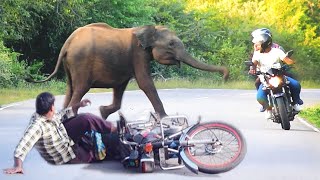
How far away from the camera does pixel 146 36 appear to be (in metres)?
14.7

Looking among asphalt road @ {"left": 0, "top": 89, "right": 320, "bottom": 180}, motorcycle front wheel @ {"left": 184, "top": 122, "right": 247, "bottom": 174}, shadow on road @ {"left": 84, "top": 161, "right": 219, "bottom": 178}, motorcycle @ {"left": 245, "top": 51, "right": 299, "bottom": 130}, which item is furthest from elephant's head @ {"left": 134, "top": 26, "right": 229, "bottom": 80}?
motorcycle front wheel @ {"left": 184, "top": 122, "right": 247, "bottom": 174}

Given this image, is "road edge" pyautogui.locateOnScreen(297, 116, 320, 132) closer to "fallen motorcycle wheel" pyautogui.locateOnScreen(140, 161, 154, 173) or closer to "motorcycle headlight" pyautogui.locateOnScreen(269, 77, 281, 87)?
"motorcycle headlight" pyautogui.locateOnScreen(269, 77, 281, 87)

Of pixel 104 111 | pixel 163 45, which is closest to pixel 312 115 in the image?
pixel 163 45

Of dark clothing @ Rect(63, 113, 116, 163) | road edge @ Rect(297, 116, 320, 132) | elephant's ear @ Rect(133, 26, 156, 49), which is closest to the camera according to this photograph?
dark clothing @ Rect(63, 113, 116, 163)

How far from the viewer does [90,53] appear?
15078mm

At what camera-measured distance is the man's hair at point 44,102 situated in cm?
1019

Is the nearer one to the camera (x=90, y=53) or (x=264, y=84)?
(x=90, y=53)

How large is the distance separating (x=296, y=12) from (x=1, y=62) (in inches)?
1642

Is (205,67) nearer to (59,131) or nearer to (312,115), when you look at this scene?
(59,131)

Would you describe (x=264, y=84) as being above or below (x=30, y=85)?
above

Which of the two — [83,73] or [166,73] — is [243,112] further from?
[166,73]

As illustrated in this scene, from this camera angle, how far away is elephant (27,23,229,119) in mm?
14727

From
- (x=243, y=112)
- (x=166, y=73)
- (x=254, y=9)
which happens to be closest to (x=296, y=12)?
(x=254, y=9)

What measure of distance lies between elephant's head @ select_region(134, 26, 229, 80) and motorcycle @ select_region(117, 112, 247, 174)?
4116 millimetres
